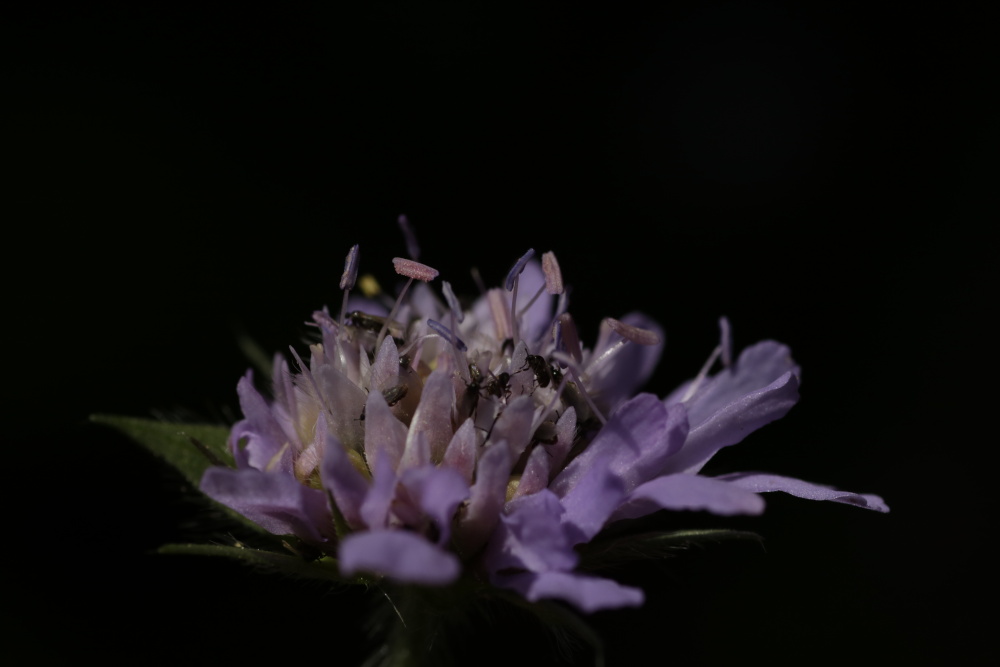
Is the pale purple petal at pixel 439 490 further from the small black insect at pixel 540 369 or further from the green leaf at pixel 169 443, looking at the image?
the green leaf at pixel 169 443

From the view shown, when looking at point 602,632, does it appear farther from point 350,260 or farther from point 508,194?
point 350,260

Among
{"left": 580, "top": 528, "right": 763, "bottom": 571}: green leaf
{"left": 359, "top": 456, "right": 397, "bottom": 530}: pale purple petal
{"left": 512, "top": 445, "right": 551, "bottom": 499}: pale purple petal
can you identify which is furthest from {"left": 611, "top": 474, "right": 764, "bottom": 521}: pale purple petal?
{"left": 359, "top": 456, "right": 397, "bottom": 530}: pale purple petal

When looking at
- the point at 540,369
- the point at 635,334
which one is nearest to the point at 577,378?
the point at 540,369

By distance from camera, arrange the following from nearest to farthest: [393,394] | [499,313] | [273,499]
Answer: [273,499], [393,394], [499,313]

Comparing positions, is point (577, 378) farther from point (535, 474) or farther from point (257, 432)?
point (257, 432)

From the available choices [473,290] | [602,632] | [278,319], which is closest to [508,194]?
[473,290]

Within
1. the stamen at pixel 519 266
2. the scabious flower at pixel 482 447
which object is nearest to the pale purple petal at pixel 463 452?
the scabious flower at pixel 482 447

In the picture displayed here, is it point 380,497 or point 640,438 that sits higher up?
point 380,497
